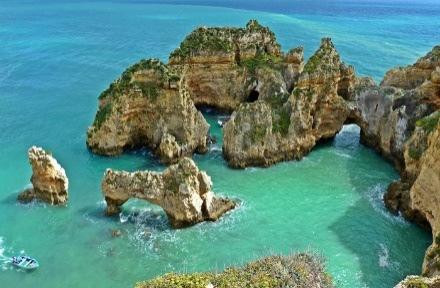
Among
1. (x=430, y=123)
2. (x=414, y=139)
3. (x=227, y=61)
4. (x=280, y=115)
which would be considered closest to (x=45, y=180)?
(x=280, y=115)

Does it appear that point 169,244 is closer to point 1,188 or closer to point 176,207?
point 176,207

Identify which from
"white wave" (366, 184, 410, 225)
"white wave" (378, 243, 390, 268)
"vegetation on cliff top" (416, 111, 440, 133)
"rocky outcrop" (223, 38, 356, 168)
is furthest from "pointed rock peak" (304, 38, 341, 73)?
"white wave" (378, 243, 390, 268)

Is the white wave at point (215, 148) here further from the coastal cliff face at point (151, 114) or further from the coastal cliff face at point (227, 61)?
the coastal cliff face at point (227, 61)

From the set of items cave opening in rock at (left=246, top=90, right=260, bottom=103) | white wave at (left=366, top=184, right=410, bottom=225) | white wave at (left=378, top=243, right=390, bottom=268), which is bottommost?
white wave at (left=378, top=243, right=390, bottom=268)

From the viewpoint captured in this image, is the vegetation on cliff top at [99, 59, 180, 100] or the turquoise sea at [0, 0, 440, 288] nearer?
the turquoise sea at [0, 0, 440, 288]

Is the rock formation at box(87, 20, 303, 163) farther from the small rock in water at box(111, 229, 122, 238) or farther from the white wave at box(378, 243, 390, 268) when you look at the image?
the white wave at box(378, 243, 390, 268)

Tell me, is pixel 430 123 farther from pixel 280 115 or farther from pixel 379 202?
pixel 280 115
